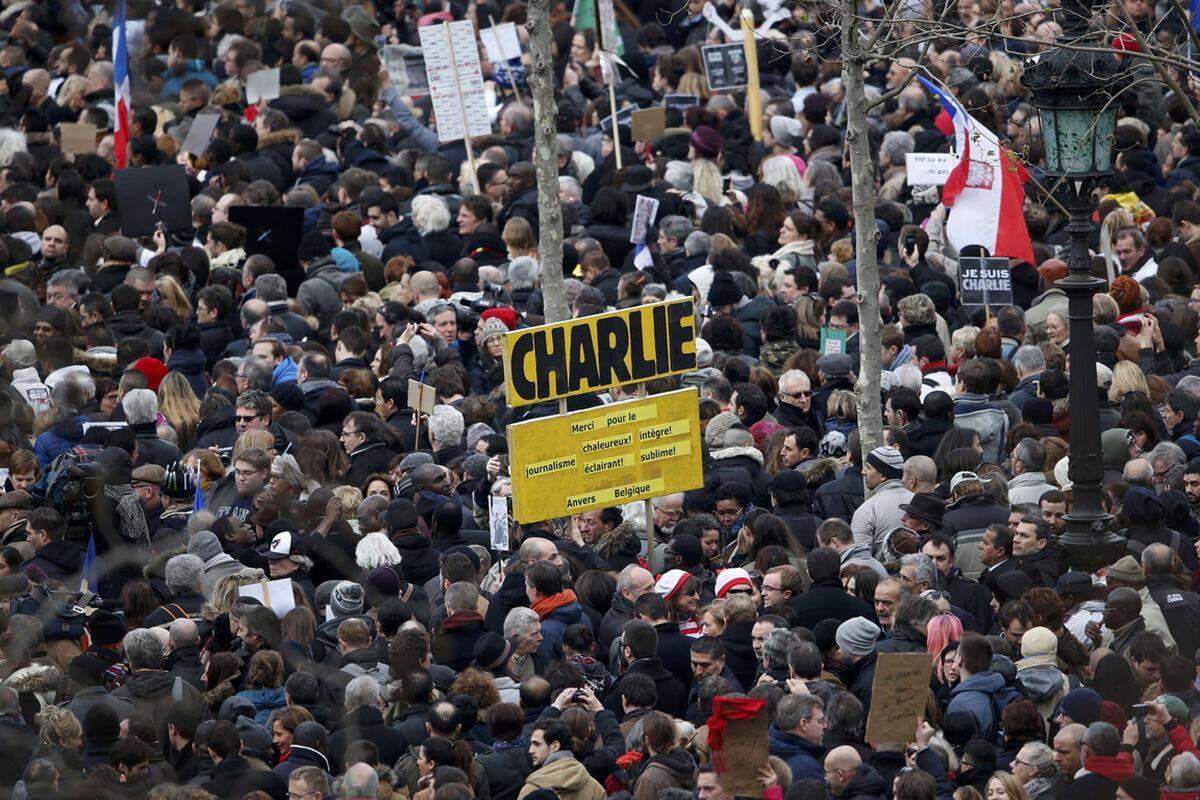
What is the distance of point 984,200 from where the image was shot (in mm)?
15812

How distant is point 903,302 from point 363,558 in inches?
216

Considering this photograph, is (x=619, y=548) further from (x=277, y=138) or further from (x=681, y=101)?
(x=681, y=101)

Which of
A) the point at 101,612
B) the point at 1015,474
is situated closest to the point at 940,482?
the point at 1015,474

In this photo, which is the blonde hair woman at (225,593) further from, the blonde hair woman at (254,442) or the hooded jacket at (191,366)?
the hooded jacket at (191,366)

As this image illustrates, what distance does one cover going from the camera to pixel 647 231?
721 inches

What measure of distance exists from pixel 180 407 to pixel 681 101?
9056mm

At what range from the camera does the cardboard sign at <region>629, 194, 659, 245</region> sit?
18.1 meters

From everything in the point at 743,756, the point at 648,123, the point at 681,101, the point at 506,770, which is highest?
the point at 743,756

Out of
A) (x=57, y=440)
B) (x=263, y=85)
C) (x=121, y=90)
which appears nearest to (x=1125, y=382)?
(x=57, y=440)

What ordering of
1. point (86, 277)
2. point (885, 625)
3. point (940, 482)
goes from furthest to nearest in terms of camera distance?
1. point (86, 277)
2. point (940, 482)
3. point (885, 625)

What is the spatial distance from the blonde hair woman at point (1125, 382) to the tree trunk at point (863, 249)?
154 centimetres

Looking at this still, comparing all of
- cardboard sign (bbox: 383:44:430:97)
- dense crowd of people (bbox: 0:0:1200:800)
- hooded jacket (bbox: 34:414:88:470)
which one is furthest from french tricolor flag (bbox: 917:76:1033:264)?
cardboard sign (bbox: 383:44:430:97)

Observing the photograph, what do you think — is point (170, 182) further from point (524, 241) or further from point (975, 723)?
point (975, 723)

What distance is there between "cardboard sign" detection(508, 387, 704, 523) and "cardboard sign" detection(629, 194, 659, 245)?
5.40 meters
